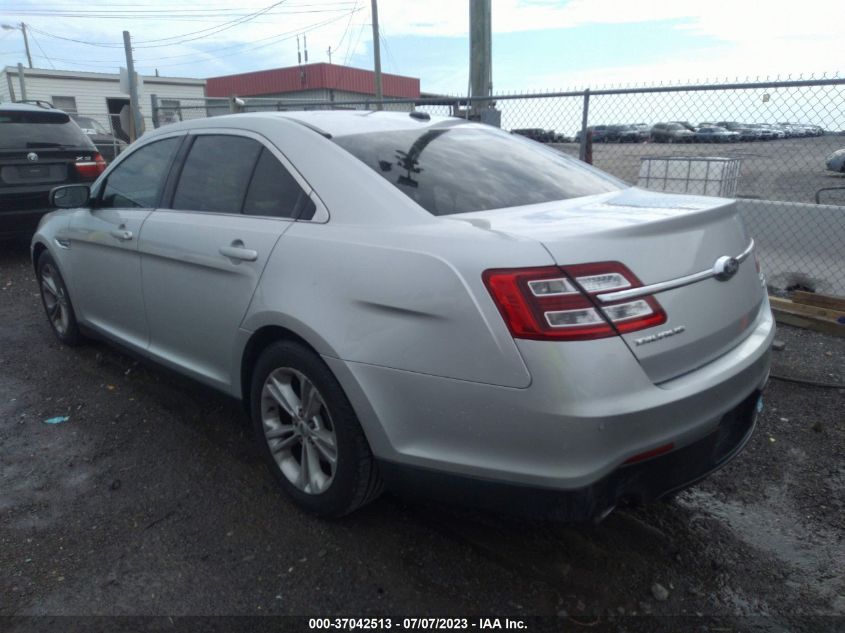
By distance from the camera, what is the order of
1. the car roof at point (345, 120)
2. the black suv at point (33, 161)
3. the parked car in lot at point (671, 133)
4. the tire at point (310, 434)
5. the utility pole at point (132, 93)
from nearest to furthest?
the tire at point (310, 434) → the car roof at point (345, 120) → the parked car in lot at point (671, 133) → the black suv at point (33, 161) → the utility pole at point (132, 93)

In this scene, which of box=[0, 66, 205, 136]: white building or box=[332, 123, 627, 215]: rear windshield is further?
box=[0, 66, 205, 136]: white building

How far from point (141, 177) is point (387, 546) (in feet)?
8.56

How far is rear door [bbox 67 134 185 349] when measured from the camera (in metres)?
3.76

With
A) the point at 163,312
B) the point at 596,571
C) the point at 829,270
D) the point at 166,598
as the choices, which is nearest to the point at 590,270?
the point at 596,571

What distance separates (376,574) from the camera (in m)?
2.54

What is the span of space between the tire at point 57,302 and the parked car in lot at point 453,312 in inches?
64.3

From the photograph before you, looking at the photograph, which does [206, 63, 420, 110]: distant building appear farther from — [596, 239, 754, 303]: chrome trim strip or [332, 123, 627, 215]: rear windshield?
[596, 239, 754, 303]: chrome trim strip

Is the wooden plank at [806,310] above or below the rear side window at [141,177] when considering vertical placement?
below

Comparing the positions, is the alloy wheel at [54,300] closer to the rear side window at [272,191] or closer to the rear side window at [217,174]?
the rear side window at [217,174]

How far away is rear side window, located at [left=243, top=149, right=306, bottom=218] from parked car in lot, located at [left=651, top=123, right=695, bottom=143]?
16.2 feet

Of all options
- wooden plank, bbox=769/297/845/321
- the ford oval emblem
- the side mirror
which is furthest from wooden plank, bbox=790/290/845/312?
the side mirror

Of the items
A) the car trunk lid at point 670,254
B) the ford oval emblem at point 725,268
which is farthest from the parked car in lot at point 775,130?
the ford oval emblem at point 725,268

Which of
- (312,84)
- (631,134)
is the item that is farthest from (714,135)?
(312,84)

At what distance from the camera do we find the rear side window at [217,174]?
125 inches
